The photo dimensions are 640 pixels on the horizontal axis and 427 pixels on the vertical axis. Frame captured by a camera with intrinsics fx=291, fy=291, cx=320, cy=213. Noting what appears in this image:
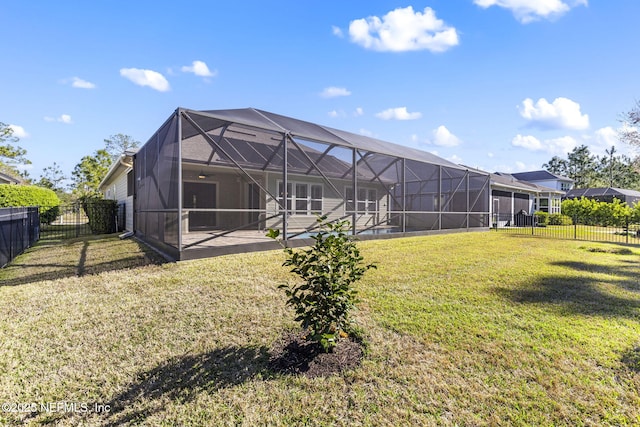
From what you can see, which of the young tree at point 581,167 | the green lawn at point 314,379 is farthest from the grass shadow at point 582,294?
the young tree at point 581,167

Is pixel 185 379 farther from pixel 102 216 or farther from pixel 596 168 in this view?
pixel 596 168

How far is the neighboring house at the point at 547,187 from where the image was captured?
25.0 m

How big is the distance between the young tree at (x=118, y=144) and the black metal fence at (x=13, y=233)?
28.2m

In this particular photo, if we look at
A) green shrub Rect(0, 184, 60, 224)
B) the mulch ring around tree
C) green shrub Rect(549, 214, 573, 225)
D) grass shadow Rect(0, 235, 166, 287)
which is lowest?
the mulch ring around tree

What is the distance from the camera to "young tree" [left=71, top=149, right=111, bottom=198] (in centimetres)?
2864

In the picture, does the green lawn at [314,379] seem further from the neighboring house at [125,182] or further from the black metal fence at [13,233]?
the neighboring house at [125,182]

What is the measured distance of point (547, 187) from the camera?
29312 millimetres

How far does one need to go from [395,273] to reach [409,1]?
26.1 feet

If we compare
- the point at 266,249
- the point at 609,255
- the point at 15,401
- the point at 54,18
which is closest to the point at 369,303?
the point at 15,401

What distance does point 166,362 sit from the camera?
252cm

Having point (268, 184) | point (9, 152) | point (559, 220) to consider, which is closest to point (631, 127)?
point (559, 220)

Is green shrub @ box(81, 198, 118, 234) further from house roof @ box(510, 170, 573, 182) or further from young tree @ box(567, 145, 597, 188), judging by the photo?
young tree @ box(567, 145, 597, 188)

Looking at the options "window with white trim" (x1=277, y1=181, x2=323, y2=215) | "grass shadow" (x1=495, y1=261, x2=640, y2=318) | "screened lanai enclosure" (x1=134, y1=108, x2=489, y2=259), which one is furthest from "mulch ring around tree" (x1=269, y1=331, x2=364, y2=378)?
"window with white trim" (x1=277, y1=181, x2=323, y2=215)

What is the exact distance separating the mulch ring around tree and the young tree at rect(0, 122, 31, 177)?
32946 millimetres
